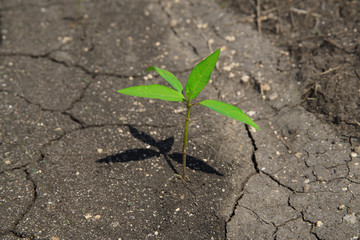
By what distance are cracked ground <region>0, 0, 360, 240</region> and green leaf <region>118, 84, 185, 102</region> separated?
637mm

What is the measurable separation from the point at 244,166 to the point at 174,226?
585 millimetres

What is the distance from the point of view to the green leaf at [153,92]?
1.70 m

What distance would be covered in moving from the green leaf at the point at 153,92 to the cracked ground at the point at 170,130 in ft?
2.09

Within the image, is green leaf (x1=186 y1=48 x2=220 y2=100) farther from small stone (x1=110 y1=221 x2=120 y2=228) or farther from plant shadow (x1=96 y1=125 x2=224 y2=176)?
small stone (x1=110 y1=221 x2=120 y2=228)

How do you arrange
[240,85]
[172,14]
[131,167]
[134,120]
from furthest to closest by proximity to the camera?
[172,14], [240,85], [134,120], [131,167]

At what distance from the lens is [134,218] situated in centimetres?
205

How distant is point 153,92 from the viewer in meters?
1.75

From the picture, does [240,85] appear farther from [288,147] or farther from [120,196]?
[120,196]

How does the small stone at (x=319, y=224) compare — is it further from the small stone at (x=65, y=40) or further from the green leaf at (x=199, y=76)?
the small stone at (x=65, y=40)

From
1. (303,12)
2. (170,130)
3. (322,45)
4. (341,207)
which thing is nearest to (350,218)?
(341,207)

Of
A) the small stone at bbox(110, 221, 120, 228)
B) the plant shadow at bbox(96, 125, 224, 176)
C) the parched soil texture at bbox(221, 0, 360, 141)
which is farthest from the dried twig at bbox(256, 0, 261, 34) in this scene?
the small stone at bbox(110, 221, 120, 228)

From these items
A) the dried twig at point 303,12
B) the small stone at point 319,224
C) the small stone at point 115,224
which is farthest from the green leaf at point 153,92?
the dried twig at point 303,12

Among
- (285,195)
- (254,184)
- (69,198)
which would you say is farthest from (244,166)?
(69,198)

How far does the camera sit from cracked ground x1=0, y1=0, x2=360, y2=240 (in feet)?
6.74
